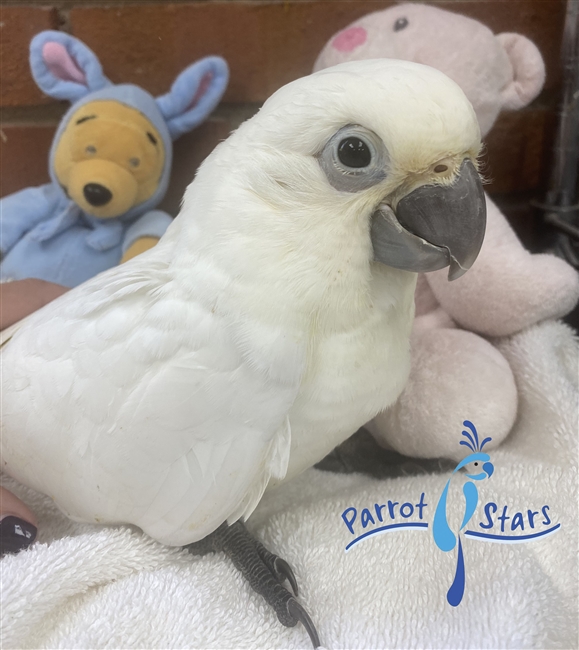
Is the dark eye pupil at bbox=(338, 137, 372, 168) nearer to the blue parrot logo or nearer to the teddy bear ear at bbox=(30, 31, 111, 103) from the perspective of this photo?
the blue parrot logo

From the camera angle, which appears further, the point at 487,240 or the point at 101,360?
the point at 487,240

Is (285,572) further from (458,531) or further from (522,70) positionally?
(522,70)

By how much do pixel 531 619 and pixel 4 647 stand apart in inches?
20.0

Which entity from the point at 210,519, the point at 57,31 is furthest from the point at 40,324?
the point at 57,31

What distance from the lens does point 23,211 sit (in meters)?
0.98

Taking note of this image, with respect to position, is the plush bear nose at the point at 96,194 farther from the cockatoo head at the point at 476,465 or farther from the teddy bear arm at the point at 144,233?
the cockatoo head at the point at 476,465

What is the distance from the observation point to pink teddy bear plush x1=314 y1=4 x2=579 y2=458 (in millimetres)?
752

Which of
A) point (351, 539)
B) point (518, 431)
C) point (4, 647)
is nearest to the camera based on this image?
point (4, 647)

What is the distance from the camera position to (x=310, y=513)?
2.26 feet

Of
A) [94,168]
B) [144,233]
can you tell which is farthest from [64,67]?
[144,233]

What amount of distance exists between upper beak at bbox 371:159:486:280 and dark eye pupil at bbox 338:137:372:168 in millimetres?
48

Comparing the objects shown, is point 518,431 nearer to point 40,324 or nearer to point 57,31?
point 40,324

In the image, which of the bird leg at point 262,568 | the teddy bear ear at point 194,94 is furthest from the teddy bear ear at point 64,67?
the bird leg at point 262,568

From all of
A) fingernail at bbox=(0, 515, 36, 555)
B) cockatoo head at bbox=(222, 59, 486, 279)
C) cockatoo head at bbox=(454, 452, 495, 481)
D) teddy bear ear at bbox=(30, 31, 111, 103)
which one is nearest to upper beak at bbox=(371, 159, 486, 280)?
cockatoo head at bbox=(222, 59, 486, 279)
